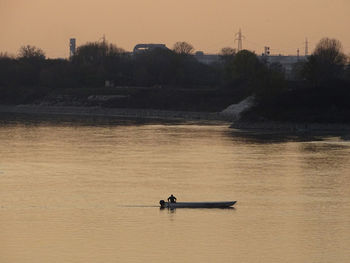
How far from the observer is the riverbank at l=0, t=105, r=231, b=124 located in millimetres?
112000

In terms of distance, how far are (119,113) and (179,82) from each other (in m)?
23.6

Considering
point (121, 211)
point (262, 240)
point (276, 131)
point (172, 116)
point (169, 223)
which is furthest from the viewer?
point (172, 116)

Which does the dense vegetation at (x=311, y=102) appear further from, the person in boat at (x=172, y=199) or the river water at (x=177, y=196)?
the person in boat at (x=172, y=199)

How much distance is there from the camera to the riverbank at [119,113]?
112 metres

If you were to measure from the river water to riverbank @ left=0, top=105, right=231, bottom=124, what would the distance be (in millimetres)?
35884

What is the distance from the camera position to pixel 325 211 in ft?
135

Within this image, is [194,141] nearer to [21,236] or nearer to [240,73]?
[21,236]

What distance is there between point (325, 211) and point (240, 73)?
88178mm

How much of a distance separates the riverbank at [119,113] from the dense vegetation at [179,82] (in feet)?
9.48

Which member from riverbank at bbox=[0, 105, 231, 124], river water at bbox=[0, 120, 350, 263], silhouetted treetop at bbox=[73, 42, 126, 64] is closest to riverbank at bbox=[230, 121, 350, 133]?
river water at bbox=[0, 120, 350, 263]

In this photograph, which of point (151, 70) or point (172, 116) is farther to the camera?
point (151, 70)

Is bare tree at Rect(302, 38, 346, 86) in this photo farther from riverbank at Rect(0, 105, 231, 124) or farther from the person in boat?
the person in boat

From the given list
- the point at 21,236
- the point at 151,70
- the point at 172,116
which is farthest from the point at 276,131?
the point at 151,70

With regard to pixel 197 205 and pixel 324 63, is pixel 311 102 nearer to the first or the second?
pixel 324 63
